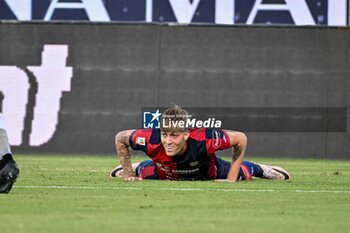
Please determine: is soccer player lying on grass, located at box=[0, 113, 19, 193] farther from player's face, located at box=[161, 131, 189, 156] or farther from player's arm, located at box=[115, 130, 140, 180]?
player's arm, located at box=[115, 130, 140, 180]

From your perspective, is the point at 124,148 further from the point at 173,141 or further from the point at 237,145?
the point at 237,145

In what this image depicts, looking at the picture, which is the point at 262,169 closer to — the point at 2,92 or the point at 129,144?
the point at 129,144

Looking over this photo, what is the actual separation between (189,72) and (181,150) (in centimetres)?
1150

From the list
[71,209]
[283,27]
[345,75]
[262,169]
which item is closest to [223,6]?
[283,27]

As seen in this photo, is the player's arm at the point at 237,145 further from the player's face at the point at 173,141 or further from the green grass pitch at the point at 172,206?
the player's face at the point at 173,141

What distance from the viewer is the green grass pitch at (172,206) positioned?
24.0 ft

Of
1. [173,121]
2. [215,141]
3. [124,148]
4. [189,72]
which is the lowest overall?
[124,148]

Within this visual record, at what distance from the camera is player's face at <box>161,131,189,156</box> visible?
11500 millimetres

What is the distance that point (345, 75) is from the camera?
76.1ft

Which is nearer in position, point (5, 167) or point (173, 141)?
point (5, 167)

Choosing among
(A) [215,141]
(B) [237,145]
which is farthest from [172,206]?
(B) [237,145]

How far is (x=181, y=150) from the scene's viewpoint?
38.4 ft

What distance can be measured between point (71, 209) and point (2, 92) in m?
14.8

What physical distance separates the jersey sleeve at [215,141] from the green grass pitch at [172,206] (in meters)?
0.43
